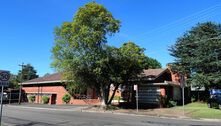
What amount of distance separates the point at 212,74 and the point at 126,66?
11617 mm

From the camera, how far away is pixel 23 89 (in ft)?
194

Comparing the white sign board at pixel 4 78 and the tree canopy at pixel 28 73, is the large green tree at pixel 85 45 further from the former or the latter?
the tree canopy at pixel 28 73

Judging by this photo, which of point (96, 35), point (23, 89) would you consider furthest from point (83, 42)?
point (23, 89)

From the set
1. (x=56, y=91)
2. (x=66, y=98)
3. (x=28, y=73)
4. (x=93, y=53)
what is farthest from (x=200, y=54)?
(x=28, y=73)

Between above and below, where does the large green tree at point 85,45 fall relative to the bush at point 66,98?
above

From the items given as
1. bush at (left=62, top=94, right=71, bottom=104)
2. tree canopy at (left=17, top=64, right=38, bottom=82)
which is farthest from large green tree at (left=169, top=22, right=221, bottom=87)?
tree canopy at (left=17, top=64, right=38, bottom=82)

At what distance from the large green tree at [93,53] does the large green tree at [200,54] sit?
28.5 ft

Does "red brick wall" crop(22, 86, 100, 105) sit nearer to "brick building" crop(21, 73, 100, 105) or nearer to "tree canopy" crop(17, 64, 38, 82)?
"brick building" crop(21, 73, 100, 105)

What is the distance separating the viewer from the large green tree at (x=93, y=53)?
32.1 m

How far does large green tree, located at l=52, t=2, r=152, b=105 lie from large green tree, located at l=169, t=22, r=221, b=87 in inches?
342

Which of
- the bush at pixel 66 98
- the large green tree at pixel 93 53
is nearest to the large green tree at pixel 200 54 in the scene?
the large green tree at pixel 93 53

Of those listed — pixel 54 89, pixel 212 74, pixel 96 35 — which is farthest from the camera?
Answer: pixel 54 89

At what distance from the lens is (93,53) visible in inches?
1273

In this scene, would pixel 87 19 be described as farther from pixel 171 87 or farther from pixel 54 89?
pixel 54 89
